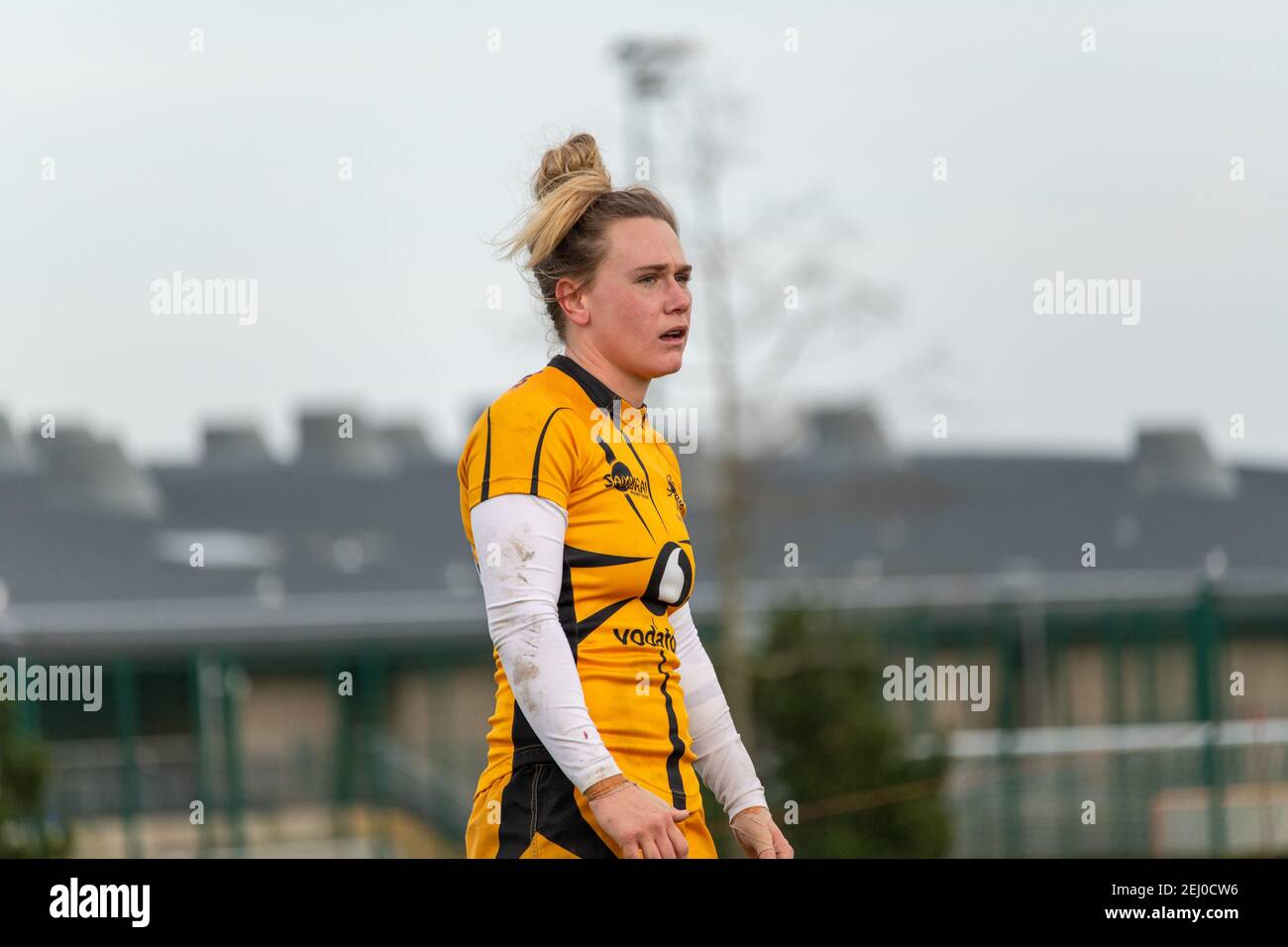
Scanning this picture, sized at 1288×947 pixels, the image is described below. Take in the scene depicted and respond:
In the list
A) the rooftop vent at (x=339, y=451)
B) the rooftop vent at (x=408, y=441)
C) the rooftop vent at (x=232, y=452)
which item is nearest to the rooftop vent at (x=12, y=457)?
the rooftop vent at (x=232, y=452)

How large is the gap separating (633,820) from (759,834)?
1.64ft

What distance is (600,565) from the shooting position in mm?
2785

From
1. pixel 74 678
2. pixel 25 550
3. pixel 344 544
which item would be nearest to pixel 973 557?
pixel 344 544

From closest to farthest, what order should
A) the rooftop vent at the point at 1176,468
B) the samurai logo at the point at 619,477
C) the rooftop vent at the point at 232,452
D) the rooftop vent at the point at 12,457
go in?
the samurai logo at the point at 619,477 < the rooftop vent at the point at 1176,468 < the rooftop vent at the point at 12,457 < the rooftop vent at the point at 232,452

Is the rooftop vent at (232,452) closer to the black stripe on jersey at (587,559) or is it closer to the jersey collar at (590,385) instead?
the jersey collar at (590,385)

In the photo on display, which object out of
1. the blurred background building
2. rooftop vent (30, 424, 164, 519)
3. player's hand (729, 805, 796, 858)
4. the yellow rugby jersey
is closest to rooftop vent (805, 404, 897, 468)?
the blurred background building

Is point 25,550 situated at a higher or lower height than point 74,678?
higher

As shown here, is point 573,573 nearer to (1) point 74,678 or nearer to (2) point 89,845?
(2) point 89,845

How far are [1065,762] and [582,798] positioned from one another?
10176mm

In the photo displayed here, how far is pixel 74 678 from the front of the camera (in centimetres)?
1753

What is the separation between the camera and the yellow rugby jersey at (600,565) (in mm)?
2752

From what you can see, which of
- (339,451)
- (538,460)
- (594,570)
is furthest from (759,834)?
(339,451)

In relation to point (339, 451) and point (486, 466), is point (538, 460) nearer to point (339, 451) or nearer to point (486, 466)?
point (486, 466)

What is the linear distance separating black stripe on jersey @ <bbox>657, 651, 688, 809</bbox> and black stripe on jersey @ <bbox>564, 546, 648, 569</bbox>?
20 cm
